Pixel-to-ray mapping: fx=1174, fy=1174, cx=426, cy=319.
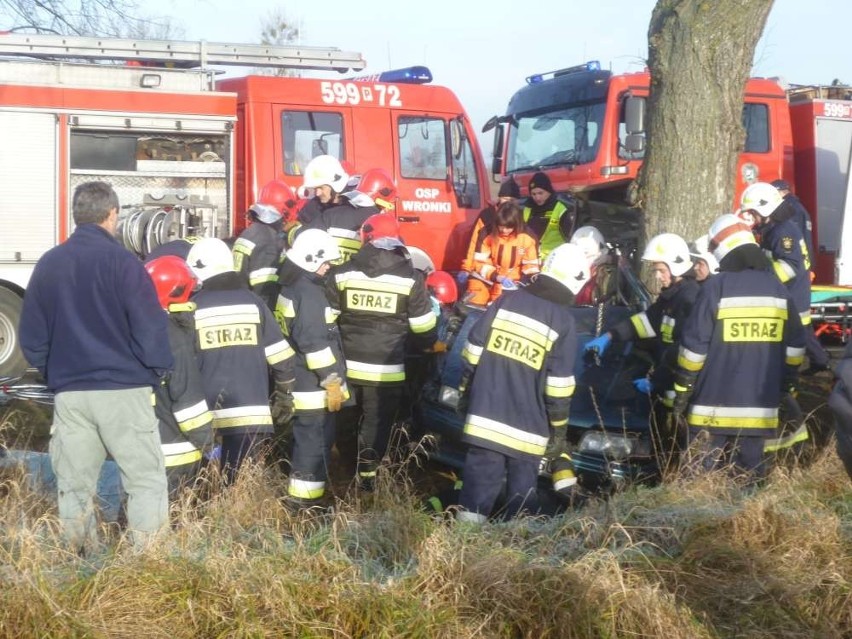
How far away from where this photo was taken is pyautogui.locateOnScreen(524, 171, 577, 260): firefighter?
385 inches

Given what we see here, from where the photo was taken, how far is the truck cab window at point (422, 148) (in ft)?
36.9

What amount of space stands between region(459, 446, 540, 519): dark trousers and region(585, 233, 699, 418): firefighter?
1010mm

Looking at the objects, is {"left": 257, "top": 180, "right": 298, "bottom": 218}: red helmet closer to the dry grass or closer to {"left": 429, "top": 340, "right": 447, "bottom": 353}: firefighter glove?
{"left": 429, "top": 340, "right": 447, "bottom": 353}: firefighter glove

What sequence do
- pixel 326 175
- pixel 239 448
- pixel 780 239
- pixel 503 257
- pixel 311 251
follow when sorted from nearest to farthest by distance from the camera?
1. pixel 239 448
2. pixel 311 251
3. pixel 780 239
4. pixel 326 175
5. pixel 503 257

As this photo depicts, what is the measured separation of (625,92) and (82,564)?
8459mm

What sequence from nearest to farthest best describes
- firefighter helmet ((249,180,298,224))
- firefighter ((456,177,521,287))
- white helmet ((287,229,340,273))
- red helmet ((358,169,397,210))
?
white helmet ((287,229,340,273)) < red helmet ((358,169,397,210)) < firefighter helmet ((249,180,298,224)) < firefighter ((456,177,521,287))

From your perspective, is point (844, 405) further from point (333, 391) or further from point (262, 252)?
point (262, 252)

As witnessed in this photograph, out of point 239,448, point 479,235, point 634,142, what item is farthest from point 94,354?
point 634,142

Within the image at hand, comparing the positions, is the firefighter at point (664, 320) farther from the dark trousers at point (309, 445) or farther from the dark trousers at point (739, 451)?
the dark trousers at point (309, 445)

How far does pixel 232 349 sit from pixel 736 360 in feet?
8.72

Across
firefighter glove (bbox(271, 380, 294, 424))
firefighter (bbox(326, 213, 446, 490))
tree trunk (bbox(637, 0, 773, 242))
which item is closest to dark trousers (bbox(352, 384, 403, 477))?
firefighter (bbox(326, 213, 446, 490))

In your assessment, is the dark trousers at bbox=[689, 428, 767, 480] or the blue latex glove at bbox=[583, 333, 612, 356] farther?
the blue latex glove at bbox=[583, 333, 612, 356]

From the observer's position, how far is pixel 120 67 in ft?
34.8

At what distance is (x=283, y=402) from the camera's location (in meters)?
6.71
